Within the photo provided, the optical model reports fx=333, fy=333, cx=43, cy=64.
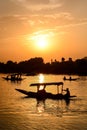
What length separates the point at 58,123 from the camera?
3528 cm

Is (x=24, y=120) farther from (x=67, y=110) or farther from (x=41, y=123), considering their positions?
(x=67, y=110)

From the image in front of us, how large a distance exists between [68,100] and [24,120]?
59.0ft

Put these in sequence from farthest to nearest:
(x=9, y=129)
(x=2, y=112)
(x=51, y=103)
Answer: (x=51, y=103) < (x=2, y=112) < (x=9, y=129)

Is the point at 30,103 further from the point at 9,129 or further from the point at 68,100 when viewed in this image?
the point at 9,129

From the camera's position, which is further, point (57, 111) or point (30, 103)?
point (30, 103)

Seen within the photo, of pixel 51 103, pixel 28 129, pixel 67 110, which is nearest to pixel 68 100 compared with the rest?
pixel 51 103

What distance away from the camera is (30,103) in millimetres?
51844

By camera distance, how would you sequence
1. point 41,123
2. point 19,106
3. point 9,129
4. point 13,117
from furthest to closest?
1. point 19,106
2. point 13,117
3. point 41,123
4. point 9,129

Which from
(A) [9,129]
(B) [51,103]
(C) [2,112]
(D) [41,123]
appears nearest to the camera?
(A) [9,129]

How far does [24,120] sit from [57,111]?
7.70m

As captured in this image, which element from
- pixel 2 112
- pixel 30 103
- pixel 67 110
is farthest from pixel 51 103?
pixel 2 112

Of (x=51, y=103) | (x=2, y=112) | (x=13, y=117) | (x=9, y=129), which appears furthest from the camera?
(x=51, y=103)

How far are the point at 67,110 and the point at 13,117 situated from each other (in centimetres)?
922

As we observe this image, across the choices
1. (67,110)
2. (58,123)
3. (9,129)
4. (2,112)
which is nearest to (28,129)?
(9,129)
